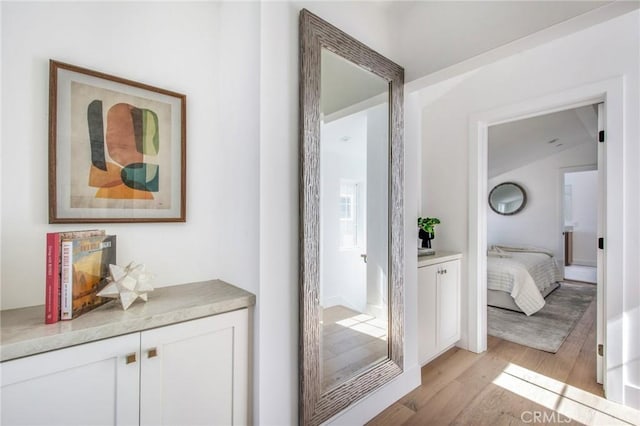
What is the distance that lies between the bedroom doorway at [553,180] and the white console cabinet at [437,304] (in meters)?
0.92

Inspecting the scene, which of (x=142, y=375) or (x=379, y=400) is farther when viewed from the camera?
(x=379, y=400)

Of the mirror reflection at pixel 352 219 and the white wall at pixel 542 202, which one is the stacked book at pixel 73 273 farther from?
the white wall at pixel 542 202

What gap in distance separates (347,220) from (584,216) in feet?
27.8

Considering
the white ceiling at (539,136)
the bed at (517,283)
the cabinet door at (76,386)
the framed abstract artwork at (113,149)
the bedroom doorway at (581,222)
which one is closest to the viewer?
the cabinet door at (76,386)

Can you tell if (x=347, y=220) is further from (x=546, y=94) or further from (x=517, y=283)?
(x=517, y=283)

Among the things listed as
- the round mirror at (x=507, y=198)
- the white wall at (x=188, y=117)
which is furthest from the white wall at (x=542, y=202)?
the white wall at (x=188, y=117)

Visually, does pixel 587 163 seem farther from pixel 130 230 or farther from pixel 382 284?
pixel 130 230

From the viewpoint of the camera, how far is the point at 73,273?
0.98 meters

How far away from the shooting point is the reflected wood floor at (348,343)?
1.48 m

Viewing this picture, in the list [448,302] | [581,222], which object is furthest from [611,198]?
[581,222]

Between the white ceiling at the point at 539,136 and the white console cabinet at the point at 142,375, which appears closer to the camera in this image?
the white console cabinet at the point at 142,375

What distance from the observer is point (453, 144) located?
2.82 m

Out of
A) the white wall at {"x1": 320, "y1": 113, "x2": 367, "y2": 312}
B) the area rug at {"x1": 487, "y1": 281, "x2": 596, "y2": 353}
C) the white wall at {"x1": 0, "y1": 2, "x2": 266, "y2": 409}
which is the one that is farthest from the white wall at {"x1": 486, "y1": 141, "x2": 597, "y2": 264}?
the white wall at {"x1": 0, "y1": 2, "x2": 266, "y2": 409}

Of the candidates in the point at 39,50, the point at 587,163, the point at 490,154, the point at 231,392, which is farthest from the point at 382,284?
the point at 587,163
